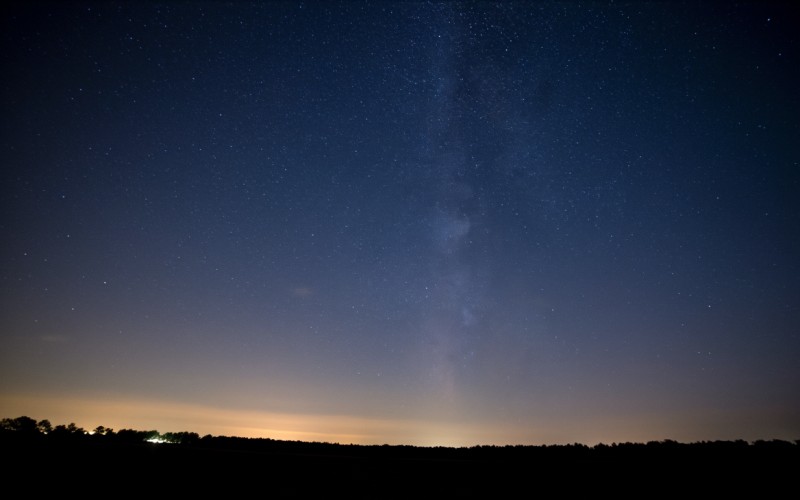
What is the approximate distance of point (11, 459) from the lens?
11.9 meters

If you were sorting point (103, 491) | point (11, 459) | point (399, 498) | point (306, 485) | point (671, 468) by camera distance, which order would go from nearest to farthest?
point (103, 491) < point (399, 498) < point (306, 485) < point (11, 459) < point (671, 468)

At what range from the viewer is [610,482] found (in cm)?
1211

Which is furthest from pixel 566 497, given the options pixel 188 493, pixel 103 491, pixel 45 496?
pixel 45 496

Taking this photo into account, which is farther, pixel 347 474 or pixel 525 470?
pixel 525 470

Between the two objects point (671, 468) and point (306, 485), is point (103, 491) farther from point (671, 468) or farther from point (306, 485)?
point (671, 468)

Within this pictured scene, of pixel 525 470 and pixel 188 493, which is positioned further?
pixel 525 470

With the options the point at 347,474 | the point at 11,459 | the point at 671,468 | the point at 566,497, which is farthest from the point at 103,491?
the point at 671,468

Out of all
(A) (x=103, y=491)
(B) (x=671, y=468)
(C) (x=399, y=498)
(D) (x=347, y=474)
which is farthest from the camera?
(B) (x=671, y=468)

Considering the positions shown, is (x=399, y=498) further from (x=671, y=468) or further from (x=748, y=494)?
(x=671, y=468)

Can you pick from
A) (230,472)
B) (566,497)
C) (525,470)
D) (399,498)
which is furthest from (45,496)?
(525,470)

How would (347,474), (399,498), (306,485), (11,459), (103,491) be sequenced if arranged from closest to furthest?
1. (103,491)
2. (399,498)
3. (306,485)
4. (11,459)
5. (347,474)

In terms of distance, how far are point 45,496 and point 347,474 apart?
7909mm

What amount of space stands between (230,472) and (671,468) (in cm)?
1574

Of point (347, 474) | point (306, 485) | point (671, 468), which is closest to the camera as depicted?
point (306, 485)
